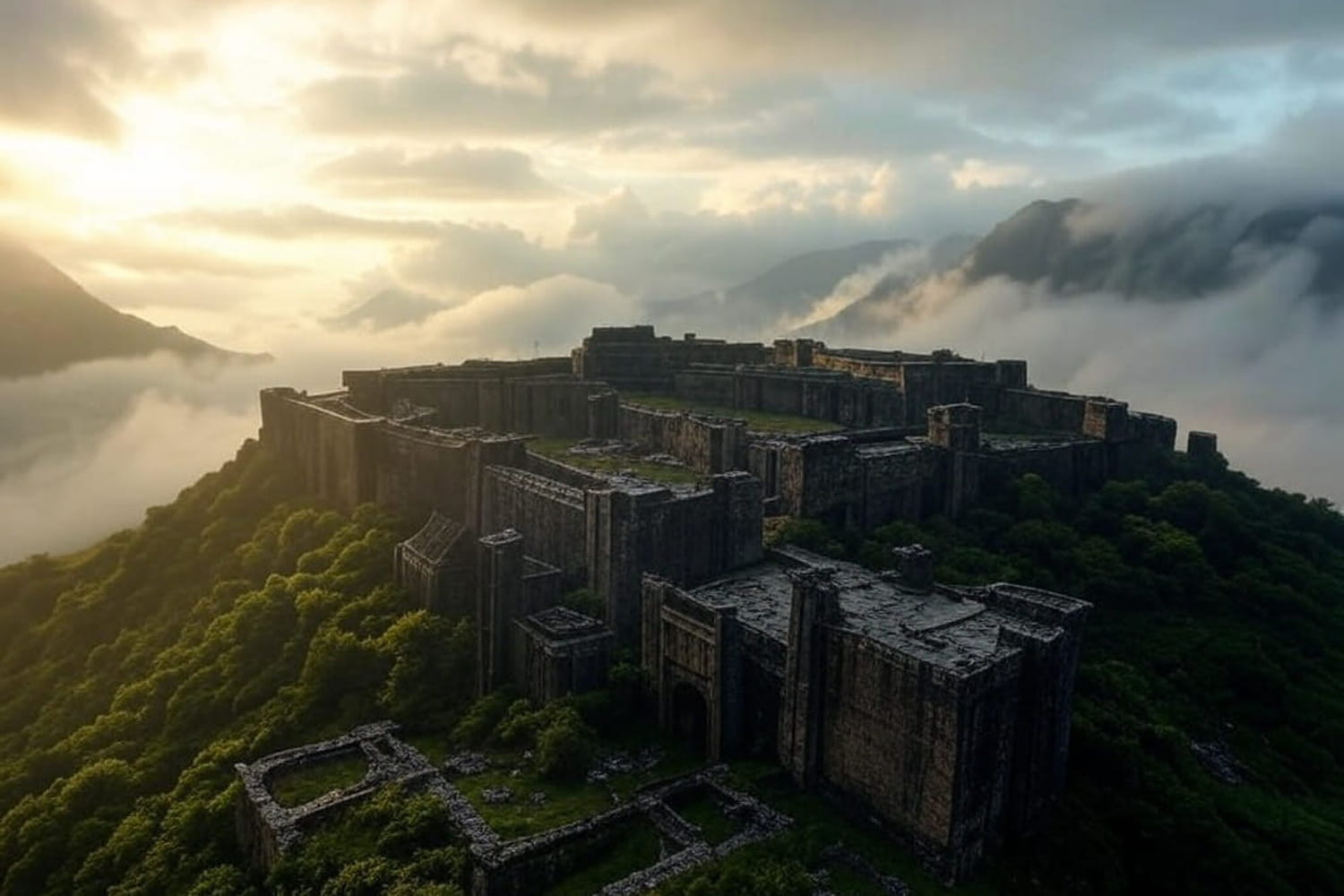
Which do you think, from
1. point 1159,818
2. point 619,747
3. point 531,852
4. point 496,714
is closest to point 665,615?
point 619,747

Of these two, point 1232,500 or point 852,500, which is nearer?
point 852,500

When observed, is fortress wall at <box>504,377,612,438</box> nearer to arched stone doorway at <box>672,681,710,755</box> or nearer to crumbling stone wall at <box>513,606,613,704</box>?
crumbling stone wall at <box>513,606,613,704</box>

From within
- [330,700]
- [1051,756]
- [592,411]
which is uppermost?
[592,411]

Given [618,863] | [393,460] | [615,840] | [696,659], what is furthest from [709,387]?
[618,863]

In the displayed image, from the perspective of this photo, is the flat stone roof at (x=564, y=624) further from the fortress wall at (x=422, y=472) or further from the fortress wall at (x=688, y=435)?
the fortress wall at (x=688, y=435)

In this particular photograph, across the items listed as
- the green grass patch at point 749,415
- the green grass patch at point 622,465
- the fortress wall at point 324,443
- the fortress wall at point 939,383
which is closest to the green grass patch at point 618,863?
the green grass patch at point 622,465

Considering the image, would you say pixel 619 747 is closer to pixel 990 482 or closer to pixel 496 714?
pixel 496 714

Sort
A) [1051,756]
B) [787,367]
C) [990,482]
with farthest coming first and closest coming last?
Result: [787,367]
[990,482]
[1051,756]
